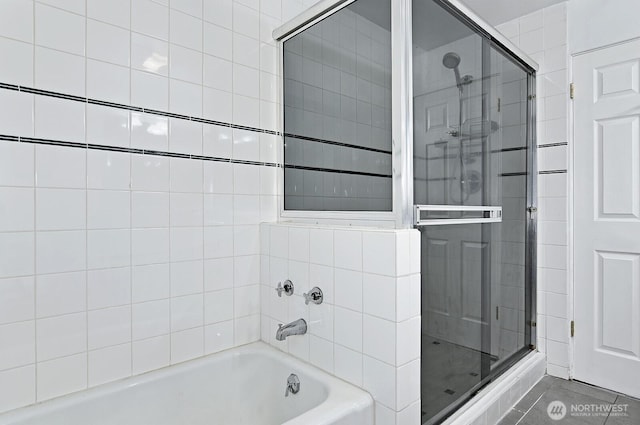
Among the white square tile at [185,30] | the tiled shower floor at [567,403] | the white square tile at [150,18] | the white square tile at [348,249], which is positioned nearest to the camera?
the white square tile at [348,249]

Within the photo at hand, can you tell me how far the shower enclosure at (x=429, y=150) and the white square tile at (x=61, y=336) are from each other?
1.07 meters

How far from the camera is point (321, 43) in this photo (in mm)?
1763

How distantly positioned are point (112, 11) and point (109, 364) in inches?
56.8

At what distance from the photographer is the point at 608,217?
2186 mm

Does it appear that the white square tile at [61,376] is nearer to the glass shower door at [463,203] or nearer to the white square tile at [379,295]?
the white square tile at [379,295]

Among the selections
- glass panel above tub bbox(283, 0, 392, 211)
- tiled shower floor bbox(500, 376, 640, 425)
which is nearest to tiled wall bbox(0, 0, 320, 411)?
glass panel above tub bbox(283, 0, 392, 211)

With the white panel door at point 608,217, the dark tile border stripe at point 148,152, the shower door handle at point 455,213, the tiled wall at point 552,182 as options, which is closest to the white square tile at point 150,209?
the dark tile border stripe at point 148,152

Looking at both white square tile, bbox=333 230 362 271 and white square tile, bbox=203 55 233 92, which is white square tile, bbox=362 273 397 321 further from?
white square tile, bbox=203 55 233 92

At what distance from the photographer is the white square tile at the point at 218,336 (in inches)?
69.2

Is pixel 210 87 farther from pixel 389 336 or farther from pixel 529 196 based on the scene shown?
pixel 529 196

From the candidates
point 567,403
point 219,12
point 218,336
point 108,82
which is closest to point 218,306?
point 218,336

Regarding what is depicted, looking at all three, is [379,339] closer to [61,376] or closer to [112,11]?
[61,376]

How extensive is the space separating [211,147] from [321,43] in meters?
0.74

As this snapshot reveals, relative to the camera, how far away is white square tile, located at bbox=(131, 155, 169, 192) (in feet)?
5.04
